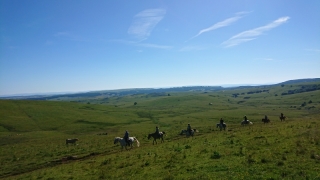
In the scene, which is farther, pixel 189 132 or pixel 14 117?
pixel 14 117

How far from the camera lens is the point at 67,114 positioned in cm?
9775

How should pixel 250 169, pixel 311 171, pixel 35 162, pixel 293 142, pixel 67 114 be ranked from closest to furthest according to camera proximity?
pixel 311 171 < pixel 250 169 < pixel 293 142 < pixel 35 162 < pixel 67 114

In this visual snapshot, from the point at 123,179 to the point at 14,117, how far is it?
83909mm

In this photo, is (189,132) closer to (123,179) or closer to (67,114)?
(123,179)

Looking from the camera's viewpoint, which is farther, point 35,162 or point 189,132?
point 189,132

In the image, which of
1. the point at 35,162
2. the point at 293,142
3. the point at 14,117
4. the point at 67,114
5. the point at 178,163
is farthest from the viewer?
the point at 67,114

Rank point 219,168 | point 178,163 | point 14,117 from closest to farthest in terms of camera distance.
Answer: point 219,168 → point 178,163 → point 14,117

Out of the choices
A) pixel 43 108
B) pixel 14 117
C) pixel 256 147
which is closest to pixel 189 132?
pixel 256 147

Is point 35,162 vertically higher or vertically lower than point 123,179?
lower

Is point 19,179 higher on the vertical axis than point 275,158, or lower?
lower

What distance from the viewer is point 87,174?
1914 centimetres

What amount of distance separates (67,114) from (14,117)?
1936 centimetres

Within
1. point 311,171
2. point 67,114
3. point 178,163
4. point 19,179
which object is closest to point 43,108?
point 67,114

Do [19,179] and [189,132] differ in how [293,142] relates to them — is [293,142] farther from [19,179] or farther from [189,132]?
[19,179]
